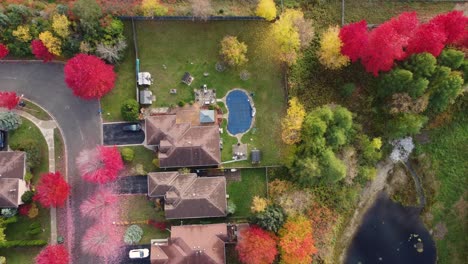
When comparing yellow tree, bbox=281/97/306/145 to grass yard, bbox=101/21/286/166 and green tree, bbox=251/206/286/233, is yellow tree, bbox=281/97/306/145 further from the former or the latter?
green tree, bbox=251/206/286/233

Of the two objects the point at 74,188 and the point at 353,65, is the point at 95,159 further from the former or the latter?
the point at 353,65

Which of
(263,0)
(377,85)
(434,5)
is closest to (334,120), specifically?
(377,85)

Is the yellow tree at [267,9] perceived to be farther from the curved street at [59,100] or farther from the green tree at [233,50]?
the curved street at [59,100]

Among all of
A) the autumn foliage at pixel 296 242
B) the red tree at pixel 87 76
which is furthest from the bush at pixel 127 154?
the autumn foliage at pixel 296 242

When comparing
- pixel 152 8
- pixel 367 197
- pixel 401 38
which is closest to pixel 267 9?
pixel 152 8

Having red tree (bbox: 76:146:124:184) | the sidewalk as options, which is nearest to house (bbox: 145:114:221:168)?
red tree (bbox: 76:146:124:184)
